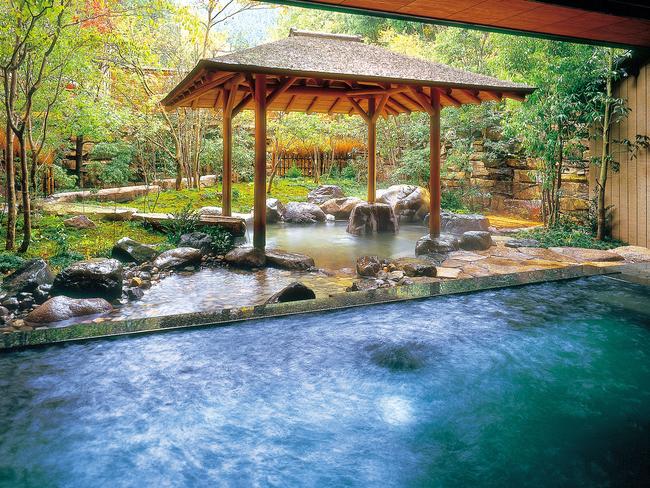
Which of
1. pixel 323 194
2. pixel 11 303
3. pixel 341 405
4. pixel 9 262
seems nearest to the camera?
pixel 341 405

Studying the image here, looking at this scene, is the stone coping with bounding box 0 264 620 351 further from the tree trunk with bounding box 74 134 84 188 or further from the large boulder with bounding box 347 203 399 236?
the tree trunk with bounding box 74 134 84 188

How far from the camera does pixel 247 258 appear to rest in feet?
24.6

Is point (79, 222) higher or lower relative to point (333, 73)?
lower

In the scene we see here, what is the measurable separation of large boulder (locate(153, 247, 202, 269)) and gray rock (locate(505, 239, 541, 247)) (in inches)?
216

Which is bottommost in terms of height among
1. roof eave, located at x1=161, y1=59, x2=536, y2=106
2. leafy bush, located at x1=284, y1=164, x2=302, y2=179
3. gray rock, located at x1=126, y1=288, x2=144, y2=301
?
gray rock, located at x1=126, y1=288, x2=144, y2=301

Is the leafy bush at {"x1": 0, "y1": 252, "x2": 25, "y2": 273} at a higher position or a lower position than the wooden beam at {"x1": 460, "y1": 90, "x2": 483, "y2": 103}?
lower

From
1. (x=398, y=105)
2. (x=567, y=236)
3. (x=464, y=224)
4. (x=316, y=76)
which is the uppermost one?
(x=398, y=105)

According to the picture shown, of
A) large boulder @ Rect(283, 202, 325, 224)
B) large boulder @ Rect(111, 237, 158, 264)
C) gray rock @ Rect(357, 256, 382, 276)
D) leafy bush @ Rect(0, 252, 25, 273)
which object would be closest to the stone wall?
large boulder @ Rect(283, 202, 325, 224)

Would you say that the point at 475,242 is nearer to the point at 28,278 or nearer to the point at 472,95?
the point at 472,95

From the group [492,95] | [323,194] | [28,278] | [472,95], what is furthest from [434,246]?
[323,194]

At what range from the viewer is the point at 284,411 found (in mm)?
2301

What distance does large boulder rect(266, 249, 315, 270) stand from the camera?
24.2 feet

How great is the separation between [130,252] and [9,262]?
1.51 m

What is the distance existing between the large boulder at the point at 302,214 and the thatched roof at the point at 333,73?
10.3 ft
